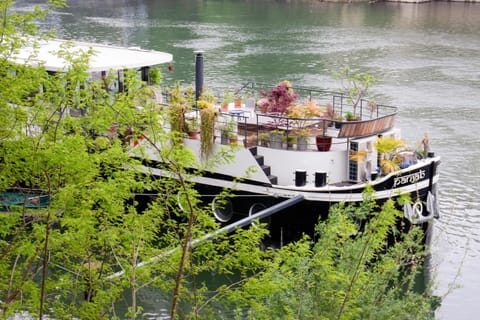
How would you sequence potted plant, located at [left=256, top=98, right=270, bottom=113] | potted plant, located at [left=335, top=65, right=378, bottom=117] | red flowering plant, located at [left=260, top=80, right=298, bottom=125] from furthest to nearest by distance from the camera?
1. potted plant, located at [left=256, top=98, right=270, bottom=113]
2. red flowering plant, located at [left=260, top=80, right=298, bottom=125]
3. potted plant, located at [left=335, top=65, right=378, bottom=117]

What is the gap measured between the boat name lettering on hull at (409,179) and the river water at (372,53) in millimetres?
1735

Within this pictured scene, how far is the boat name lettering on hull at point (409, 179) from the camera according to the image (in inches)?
745

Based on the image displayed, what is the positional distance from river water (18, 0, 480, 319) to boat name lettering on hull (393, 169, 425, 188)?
173cm

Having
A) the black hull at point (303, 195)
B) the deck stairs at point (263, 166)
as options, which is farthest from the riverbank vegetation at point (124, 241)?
the deck stairs at point (263, 166)

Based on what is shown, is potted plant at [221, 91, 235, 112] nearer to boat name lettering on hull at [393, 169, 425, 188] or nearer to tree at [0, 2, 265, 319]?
boat name lettering on hull at [393, 169, 425, 188]

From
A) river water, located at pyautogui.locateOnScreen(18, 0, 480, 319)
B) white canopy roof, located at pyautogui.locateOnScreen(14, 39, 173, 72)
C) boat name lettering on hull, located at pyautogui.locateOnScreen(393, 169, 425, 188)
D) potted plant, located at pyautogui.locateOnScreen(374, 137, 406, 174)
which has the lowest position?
river water, located at pyautogui.locateOnScreen(18, 0, 480, 319)

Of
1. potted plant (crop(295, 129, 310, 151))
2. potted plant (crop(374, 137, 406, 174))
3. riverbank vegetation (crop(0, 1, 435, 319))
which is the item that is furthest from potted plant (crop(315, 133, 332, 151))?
riverbank vegetation (crop(0, 1, 435, 319))

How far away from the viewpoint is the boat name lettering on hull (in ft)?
62.1

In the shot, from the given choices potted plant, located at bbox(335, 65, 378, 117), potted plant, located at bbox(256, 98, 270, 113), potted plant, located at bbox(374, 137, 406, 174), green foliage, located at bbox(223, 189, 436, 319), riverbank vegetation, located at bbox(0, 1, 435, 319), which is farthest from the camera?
potted plant, located at bbox(256, 98, 270, 113)

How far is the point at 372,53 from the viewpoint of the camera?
49.0 m

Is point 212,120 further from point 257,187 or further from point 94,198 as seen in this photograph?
point 94,198

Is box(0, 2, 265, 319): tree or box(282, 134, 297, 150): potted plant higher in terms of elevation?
box(0, 2, 265, 319): tree

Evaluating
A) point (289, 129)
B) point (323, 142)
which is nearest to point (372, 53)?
point (289, 129)

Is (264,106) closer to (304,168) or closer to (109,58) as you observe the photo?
(304,168)
